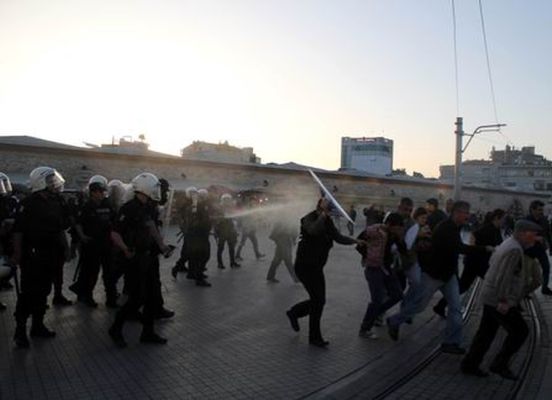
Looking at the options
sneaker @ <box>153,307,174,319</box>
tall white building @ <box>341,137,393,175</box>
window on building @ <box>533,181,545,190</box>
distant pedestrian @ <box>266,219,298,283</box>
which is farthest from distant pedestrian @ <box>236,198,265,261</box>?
tall white building @ <box>341,137,393,175</box>

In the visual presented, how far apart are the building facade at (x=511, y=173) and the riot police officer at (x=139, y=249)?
94.2 meters

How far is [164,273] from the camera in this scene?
1289 cm

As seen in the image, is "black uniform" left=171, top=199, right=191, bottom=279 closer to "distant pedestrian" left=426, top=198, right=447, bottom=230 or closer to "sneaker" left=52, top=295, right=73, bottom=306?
"sneaker" left=52, top=295, right=73, bottom=306

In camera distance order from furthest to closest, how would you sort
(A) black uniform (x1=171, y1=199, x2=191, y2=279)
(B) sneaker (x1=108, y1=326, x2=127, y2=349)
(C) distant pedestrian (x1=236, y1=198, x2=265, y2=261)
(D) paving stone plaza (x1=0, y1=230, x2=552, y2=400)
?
(C) distant pedestrian (x1=236, y1=198, x2=265, y2=261) → (A) black uniform (x1=171, y1=199, x2=191, y2=279) → (B) sneaker (x1=108, y1=326, x2=127, y2=349) → (D) paving stone plaza (x1=0, y1=230, x2=552, y2=400)

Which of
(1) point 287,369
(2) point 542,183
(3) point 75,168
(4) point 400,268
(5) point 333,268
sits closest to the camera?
(1) point 287,369

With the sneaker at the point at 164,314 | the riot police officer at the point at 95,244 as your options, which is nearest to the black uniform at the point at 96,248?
the riot police officer at the point at 95,244

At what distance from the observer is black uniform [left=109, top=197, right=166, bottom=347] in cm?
645

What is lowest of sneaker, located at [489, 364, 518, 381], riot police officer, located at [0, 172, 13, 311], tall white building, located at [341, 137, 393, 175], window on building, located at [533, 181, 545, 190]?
sneaker, located at [489, 364, 518, 381]

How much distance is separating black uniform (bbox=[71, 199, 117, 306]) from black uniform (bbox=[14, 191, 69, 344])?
6.88ft

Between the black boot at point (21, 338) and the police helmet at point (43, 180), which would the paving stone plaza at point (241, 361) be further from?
the police helmet at point (43, 180)

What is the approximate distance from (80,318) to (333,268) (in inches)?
338

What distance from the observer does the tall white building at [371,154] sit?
116m

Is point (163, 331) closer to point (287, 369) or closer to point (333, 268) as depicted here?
point (287, 369)

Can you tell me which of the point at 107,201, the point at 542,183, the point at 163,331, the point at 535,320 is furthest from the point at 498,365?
the point at 542,183
